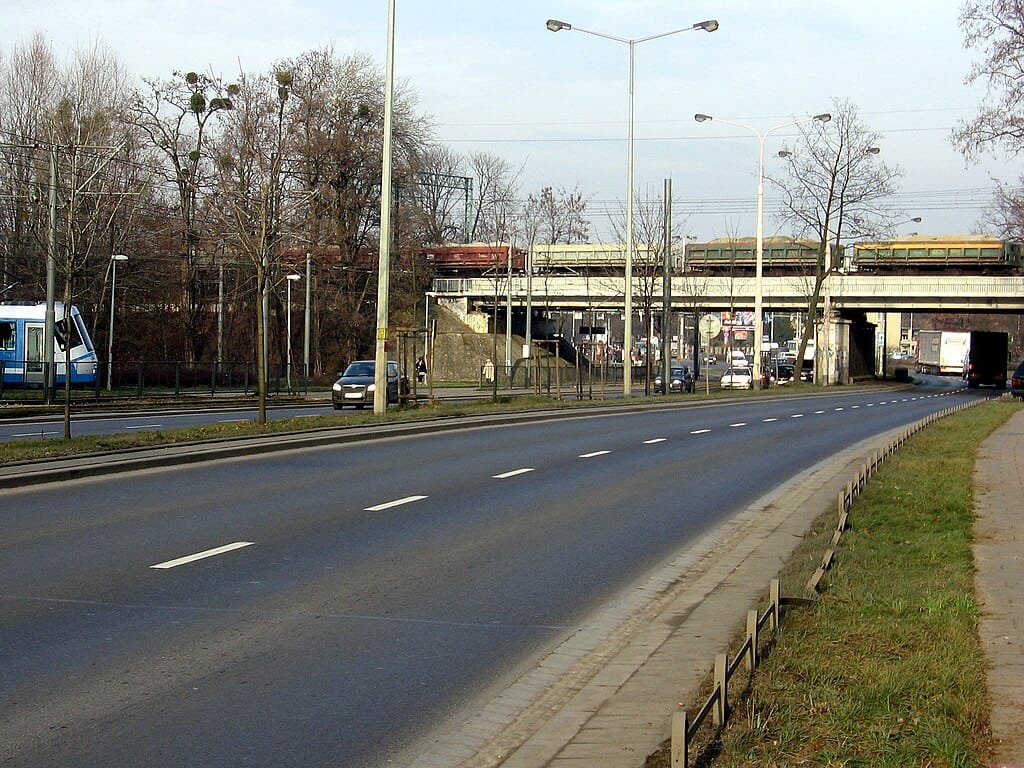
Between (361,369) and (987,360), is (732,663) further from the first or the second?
(987,360)

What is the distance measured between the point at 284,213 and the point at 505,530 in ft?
109

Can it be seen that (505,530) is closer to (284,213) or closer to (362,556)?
(362,556)

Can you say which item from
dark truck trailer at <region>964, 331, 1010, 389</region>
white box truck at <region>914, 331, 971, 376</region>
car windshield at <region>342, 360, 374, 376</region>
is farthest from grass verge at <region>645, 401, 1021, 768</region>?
white box truck at <region>914, 331, 971, 376</region>

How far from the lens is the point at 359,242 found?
6694cm

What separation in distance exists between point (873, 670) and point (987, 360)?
75660 mm

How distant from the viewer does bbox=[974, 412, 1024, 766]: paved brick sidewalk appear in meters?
5.42

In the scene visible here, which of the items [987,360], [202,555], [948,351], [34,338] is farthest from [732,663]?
[948,351]

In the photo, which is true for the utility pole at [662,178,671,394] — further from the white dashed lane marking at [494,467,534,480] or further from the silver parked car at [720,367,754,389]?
the white dashed lane marking at [494,467,534,480]

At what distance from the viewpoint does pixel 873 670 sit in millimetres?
6297

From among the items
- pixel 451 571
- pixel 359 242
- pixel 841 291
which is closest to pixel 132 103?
pixel 359 242

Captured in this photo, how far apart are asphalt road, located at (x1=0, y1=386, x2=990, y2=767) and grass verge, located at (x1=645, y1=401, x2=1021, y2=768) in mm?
1476

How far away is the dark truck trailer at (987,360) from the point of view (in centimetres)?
7575

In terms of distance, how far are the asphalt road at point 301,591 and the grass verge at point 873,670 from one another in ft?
4.84

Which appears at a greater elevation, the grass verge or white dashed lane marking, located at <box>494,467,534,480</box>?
the grass verge
